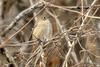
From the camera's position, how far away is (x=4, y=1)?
7.32 m

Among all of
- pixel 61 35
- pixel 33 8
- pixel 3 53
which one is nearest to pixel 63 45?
pixel 61 35

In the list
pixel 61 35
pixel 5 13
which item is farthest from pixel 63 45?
pixel 5 13

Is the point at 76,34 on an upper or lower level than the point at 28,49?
upper

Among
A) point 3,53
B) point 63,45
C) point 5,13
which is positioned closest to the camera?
point 63,45

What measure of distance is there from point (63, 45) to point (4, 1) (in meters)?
3.22

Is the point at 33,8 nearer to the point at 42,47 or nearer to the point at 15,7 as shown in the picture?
the point at 42,47

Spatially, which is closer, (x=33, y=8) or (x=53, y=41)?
(x=53, y=41)

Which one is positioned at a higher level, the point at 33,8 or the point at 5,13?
the point at 33,8

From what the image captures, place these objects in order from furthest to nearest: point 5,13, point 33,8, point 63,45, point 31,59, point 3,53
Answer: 1. point 5,13
2. point 3,53
3. point 33,8
4. point 63,45
5. point 31,59

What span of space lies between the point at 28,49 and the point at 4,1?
2055 mm

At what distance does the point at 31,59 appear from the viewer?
3.95 m

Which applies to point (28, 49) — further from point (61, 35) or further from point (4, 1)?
point (4, 1)

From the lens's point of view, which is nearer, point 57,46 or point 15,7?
point 57,46

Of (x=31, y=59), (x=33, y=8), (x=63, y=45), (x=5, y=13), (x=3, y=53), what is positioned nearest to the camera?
(x=31, y=59)
